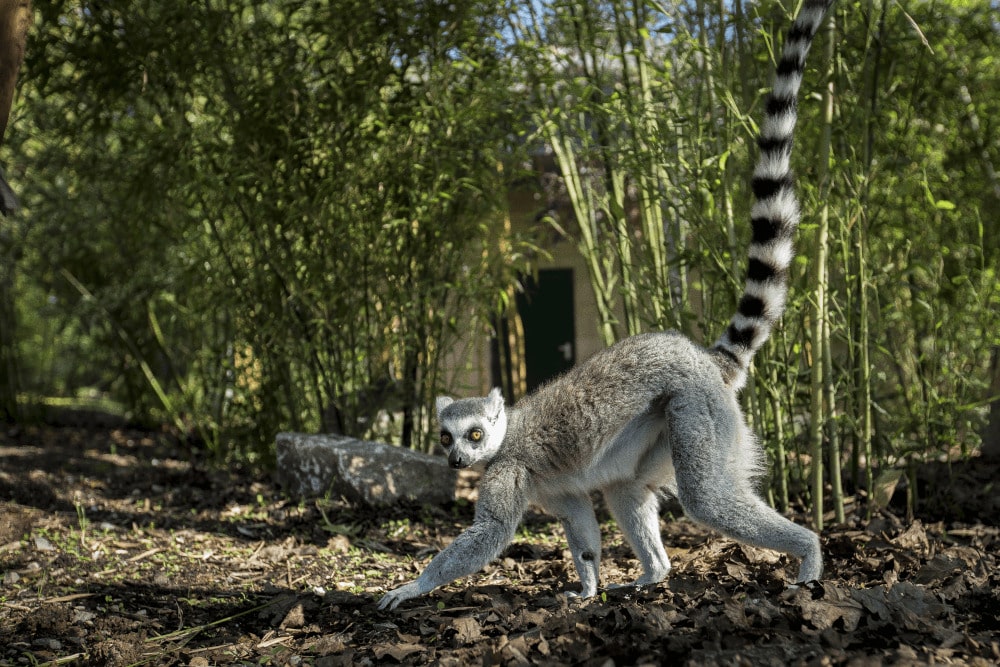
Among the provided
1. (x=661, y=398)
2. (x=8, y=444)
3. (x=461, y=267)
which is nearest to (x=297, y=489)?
(x=461, y=267)

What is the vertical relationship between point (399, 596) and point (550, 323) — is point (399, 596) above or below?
below

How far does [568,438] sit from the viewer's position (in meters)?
3.42

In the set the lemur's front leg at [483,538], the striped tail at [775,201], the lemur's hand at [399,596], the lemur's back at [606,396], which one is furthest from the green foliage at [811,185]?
the lemur's hand at [399,596]

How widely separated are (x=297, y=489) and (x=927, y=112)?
449 cm

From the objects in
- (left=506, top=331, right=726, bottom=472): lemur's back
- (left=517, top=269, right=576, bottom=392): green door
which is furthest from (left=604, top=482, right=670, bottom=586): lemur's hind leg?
(left=517, top=269, right=576, bottom=392): green door

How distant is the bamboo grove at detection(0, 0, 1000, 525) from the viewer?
442 centimetres

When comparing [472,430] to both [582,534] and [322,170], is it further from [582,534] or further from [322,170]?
[322,170]

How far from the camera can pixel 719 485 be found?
10.4 feet

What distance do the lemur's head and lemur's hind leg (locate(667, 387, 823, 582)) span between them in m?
0.65

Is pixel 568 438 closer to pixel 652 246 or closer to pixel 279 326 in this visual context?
pixel 652 246

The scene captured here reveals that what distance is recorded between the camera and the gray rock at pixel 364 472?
17.1ft

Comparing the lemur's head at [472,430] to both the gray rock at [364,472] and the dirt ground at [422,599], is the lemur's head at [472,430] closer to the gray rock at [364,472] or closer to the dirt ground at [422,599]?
the dirt ground at [422,599]

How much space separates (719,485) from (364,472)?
2.57m

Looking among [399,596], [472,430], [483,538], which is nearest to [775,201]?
[472,430]
